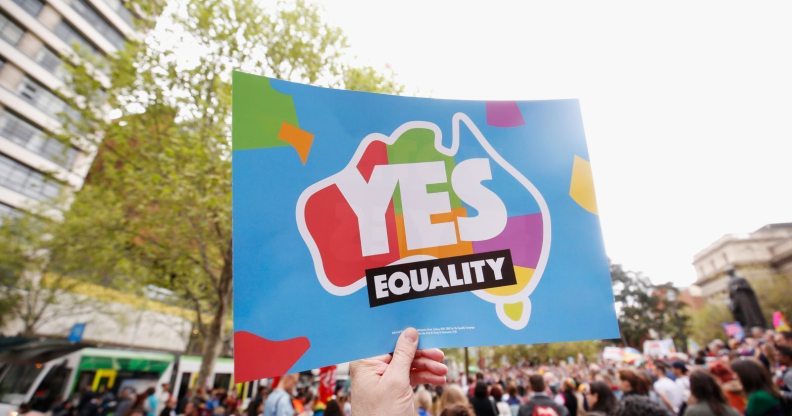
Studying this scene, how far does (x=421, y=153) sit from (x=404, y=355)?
0.92 m

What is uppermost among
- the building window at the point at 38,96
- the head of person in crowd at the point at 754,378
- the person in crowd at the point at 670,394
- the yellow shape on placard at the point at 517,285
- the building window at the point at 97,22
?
the building window at the point at 97,22

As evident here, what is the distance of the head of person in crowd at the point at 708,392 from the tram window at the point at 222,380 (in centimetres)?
2439

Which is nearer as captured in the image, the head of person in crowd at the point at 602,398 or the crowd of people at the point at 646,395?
the crowd of people at the point at 646,395

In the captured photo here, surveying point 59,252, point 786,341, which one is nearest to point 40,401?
point 59,252

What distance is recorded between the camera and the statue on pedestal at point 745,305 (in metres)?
15.6

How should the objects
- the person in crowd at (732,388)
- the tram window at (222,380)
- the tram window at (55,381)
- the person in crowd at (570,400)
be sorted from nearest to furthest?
1. the person in crowd at (732,388)
2. the person in crowd at (570,400)
3. the tram window at (55,381)
4. the tram window at (222,380)

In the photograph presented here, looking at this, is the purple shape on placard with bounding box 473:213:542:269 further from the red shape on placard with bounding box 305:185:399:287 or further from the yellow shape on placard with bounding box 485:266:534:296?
the red shape on placard with bounding box 305:185:399:287

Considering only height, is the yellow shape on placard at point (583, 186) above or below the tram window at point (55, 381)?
above

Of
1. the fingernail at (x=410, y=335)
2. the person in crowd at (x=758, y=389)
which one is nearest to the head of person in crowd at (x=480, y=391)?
the person in crowd at (x=758, y=389)

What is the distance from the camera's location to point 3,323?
19156 mm

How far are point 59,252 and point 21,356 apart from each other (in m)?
4.26

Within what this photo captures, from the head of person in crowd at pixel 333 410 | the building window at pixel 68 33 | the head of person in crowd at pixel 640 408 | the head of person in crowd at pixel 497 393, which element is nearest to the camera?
the head of person in crowd at pixel 640 408

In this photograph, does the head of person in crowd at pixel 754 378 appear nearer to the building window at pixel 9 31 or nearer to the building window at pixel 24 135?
the building window at pixel 24 135

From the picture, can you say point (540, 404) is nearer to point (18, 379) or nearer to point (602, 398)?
point (602, 398)
